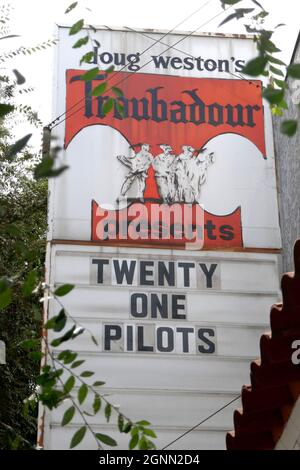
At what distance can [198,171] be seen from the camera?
9266 mm

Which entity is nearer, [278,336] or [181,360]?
[278,336]

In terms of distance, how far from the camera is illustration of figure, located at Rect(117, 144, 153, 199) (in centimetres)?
906

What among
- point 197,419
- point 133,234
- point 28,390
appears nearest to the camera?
point 197,419

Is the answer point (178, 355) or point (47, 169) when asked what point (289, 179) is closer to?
point (178, 355)

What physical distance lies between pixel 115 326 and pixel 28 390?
3.40m

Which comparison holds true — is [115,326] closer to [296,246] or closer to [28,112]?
[28,112]

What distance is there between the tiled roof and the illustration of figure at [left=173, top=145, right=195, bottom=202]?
12.1 ft

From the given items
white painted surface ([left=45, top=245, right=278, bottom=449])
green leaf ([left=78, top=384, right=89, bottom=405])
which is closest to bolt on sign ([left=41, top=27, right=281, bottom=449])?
white painted surface ([left=45, top=245, right=278, bottom=449])

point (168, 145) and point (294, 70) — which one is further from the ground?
point (168, 145)

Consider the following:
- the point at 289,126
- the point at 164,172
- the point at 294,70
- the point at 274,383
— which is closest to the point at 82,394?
the point at 289,126

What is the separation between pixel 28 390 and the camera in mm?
11391

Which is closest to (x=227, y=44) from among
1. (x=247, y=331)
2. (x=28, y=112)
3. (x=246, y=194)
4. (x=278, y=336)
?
(x=246, y=194)

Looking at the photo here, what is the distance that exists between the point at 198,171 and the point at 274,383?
4.48 m

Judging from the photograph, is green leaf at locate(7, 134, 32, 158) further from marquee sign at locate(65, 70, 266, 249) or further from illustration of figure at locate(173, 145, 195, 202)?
illustration of figure at locate(173, 145, 195, 202)
